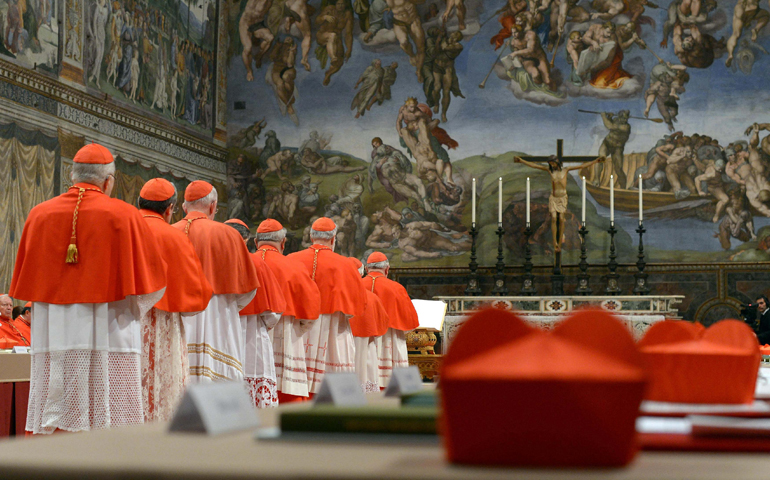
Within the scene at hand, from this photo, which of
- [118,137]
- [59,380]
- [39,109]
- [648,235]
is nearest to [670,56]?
[648,235]

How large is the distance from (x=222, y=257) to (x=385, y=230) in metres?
13.6

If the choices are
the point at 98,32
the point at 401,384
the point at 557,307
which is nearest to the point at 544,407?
the point at 401,384

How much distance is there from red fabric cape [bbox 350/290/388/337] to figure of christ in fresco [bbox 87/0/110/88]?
791cm

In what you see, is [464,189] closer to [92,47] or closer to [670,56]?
[670,56]

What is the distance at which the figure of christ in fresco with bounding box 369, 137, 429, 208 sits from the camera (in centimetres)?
2072

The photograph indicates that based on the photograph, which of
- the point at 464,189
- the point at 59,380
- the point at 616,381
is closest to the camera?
the point at 616,381

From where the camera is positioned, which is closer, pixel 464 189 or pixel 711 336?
pixel 711 336

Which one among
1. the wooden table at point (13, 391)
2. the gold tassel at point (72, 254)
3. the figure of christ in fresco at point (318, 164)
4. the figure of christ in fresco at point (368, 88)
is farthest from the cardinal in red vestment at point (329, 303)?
the figure of christ in fresco at point (368, 88)

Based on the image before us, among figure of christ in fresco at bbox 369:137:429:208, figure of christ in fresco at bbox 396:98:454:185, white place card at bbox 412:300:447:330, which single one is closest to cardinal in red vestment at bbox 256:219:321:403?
white place card at bbox 412:300:447:330

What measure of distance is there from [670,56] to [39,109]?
44.6ft

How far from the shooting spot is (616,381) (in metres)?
0.97

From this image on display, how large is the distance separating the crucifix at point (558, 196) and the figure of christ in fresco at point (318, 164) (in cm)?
457

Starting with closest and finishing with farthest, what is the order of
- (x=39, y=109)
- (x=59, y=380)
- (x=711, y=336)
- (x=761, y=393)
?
(x=711, y=336), (x=761, y=393), (x=59, y=380), (x=39, y=109)

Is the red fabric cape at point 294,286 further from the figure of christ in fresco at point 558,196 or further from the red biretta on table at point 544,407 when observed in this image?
the figure of christ in fresco at point 558,196
